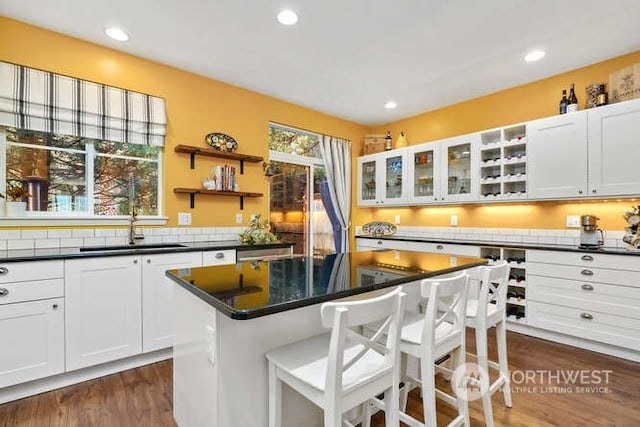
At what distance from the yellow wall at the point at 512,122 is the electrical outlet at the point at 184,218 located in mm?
3098

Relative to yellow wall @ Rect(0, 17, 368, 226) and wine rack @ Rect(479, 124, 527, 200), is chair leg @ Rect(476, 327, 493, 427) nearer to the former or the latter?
wine rack @ Rect(479, 124, 527, 200)

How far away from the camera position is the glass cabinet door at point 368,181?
486cm

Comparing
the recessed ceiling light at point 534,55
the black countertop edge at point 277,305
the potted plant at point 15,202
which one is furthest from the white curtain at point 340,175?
the potted plant at point 15,202

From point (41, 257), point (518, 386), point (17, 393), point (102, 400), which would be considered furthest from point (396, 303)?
point (17, 393)

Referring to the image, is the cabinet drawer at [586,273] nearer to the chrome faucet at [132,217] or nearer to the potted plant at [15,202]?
the chrome faucet at [132,217]

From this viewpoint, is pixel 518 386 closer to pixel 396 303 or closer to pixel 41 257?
pixel 396 303

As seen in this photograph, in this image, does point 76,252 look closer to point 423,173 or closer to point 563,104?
point 423,173

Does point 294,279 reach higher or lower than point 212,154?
lower

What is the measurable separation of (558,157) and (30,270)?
4490 millimetres

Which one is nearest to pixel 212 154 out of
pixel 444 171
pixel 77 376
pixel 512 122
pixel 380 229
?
pixel 77 376

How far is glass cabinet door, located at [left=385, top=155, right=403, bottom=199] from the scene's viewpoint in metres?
4.50

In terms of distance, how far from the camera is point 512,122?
3588 millimetres

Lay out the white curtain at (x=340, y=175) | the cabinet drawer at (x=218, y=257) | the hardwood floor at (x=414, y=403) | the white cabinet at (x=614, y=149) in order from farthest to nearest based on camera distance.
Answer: the white curtain at (x=340, y=175)
the cabinet drawer at (x=218, y=257)
the white cabinet at (x=614, y=149)
the hardwood floor at (x=414, y=403)

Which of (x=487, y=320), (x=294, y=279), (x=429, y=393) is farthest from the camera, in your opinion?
(x=487, y=320)
